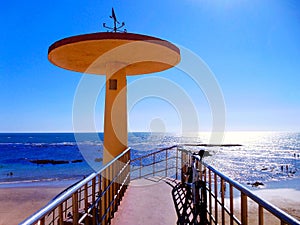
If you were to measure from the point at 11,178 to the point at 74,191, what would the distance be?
25.7 metres

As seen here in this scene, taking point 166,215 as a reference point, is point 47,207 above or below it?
above

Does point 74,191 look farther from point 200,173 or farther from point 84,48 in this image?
point 84,48

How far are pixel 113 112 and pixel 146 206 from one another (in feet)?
7.01

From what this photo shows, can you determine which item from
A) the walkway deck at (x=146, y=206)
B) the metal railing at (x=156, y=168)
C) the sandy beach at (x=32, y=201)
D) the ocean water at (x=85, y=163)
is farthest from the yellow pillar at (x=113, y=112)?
the sandy beach at (x=32, y=201)

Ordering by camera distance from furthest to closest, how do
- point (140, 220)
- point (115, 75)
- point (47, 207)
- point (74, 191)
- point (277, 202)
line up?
point (277, 202) < point (115, 75) < point (140, 220) < point (74, 191) < point (47, 207)

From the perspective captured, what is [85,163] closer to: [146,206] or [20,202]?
[20,202]

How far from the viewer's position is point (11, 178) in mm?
24078

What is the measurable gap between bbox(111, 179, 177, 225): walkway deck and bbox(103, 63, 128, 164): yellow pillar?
3.30 feet

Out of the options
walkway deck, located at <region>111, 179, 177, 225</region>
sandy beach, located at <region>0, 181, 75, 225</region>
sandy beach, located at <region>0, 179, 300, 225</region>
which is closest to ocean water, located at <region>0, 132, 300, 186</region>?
walkway deck, located at <region>111, 179, 177, 225</region>

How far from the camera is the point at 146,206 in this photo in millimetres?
4770

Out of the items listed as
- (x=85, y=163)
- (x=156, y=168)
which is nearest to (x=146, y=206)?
(x=156, y=168)

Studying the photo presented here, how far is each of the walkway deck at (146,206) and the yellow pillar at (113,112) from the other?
1.01m

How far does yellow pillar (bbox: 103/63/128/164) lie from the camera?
19.2ft

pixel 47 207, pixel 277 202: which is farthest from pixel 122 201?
pixel 277 202
